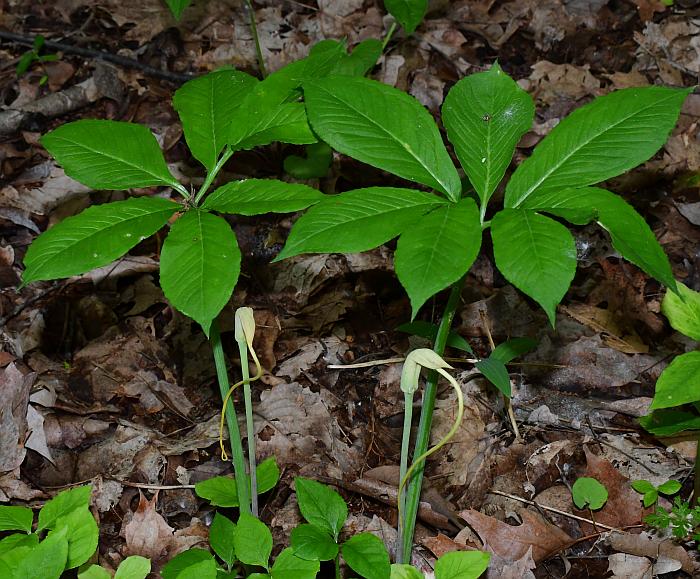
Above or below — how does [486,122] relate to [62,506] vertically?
above

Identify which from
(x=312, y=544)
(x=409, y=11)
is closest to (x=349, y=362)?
(x=312, y=544)

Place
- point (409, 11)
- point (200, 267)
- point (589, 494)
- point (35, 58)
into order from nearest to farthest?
point (200, 267), point (589, 494), point (409, 11), point (35, 58)

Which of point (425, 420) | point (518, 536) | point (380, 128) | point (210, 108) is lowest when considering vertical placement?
point (518, 536)

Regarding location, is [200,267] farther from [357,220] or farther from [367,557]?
[367,557]

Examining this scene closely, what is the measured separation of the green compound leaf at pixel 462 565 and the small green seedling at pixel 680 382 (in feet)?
1.87

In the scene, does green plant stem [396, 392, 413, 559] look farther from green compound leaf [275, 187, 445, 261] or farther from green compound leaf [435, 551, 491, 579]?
green compound leaf [275, 187, 445, 261]

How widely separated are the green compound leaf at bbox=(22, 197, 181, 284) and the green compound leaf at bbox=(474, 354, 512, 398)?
912mm

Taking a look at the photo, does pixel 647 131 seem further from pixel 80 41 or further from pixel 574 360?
pixel 80 41

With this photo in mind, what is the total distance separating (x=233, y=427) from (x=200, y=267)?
1.81 ft

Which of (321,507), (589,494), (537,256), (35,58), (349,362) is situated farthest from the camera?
(35,58)

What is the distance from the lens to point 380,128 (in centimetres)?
173

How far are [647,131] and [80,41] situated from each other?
3.57 metres

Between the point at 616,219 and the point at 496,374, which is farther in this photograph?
the point at 496,374

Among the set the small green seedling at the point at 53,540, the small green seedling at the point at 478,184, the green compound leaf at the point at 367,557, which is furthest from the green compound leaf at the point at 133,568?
the small green seedling at the point at 478,184
